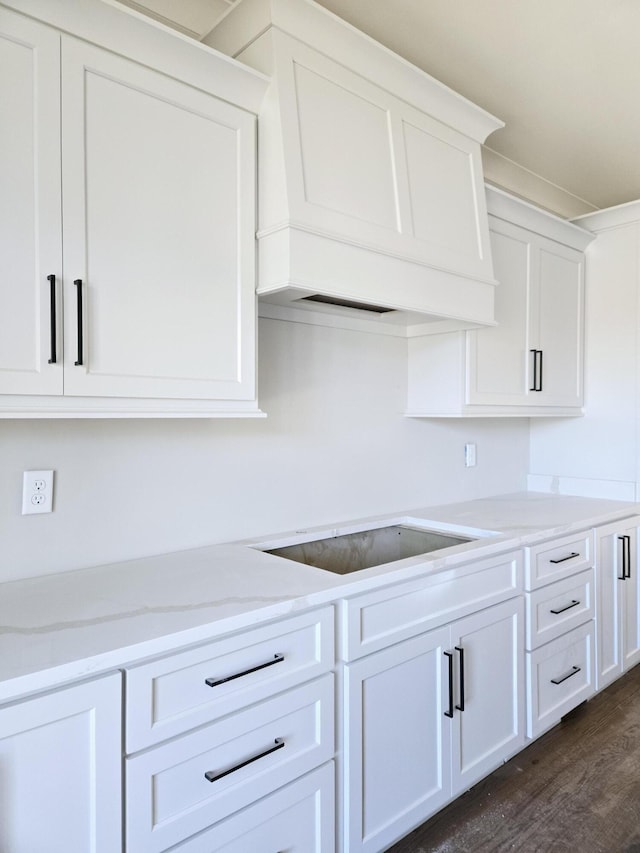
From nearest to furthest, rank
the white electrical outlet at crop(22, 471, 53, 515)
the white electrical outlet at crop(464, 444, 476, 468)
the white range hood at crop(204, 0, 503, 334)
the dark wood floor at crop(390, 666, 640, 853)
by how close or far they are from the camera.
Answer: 1. the white electrical outlet at crop(22, 471, 53, 515)
2. the white range hood at crop(204, 0, 503, 334)
3. the dark wood floor at crop(390, 666, 640, 853)
4. the white electrical outlet at crop(464, 444, 476, 468)

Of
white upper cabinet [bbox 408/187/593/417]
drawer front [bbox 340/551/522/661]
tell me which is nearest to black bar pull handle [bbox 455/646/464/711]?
drawer front [bbox 340/551/522/661]

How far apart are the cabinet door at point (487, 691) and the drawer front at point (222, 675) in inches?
25.9

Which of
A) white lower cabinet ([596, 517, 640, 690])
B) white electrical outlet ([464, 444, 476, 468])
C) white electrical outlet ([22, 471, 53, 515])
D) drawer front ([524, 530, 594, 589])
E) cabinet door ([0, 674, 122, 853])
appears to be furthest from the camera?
white electrical outlet ([464, 444, 476, 468])

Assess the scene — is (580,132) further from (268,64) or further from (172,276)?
(172,276)

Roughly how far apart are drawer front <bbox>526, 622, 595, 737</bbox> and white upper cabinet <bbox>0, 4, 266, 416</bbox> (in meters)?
1.58

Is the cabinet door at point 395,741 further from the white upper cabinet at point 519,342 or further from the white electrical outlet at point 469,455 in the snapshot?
the white electrical outlet at point 469,455

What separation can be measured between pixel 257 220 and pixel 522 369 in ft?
5.31

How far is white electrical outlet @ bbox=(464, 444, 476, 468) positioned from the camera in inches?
119

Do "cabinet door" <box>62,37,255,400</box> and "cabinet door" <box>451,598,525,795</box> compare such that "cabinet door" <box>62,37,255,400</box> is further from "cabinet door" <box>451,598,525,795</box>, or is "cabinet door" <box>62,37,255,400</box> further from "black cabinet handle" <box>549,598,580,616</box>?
"black cabinet handle" <box>549,598,580,616</box>

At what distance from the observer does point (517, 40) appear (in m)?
2.12

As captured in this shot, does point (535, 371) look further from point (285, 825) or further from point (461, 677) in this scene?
point (285, 825)

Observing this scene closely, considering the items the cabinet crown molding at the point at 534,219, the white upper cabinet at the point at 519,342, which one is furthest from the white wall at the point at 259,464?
the cabinet crown molding at the point at 534,219

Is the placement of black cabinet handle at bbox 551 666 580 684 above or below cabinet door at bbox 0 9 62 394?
below

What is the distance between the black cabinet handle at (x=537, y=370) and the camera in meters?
2.88
